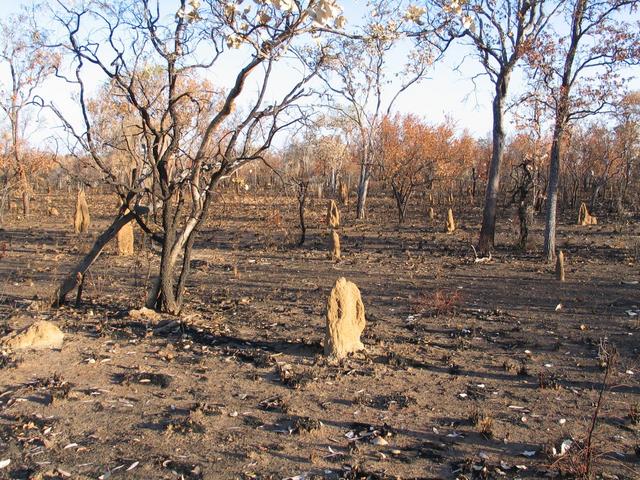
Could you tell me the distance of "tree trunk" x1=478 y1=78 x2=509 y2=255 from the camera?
49.4 ft

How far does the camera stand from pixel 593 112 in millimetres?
12945

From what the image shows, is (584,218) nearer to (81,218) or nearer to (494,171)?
(494,171)

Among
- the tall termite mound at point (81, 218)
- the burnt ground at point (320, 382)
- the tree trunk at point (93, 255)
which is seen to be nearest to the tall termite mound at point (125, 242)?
the burnt ground at point (320, 382)

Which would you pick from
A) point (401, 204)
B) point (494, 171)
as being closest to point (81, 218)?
point (401, 204)

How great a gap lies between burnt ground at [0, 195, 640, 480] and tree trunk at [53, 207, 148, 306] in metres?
0.30

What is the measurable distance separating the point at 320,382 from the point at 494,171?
11.3 metres

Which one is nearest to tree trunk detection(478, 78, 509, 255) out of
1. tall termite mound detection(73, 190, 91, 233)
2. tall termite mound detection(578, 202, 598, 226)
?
tall termite mound detection(578, 202, 598, 226)

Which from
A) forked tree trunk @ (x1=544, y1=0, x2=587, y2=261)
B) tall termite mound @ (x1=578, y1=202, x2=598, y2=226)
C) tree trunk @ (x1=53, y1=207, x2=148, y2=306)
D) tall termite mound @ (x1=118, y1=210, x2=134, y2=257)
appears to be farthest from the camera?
tall termite mound @ (x1=578, y1=202, x2=598, y2=226)

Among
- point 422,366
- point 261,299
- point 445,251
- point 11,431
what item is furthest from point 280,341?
point 445,251

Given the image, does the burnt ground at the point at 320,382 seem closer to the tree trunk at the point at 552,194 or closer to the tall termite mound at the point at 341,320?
the tall termite mound at the point at 341,320

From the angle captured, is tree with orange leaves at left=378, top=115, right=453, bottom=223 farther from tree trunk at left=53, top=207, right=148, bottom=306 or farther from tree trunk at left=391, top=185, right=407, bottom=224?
tree trunk at left=53, top=207, right=148, bottom=306

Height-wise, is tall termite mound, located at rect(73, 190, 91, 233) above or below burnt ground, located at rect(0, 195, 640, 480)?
above

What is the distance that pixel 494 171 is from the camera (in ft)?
51.3

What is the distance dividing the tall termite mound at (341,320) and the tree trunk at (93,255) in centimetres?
341
